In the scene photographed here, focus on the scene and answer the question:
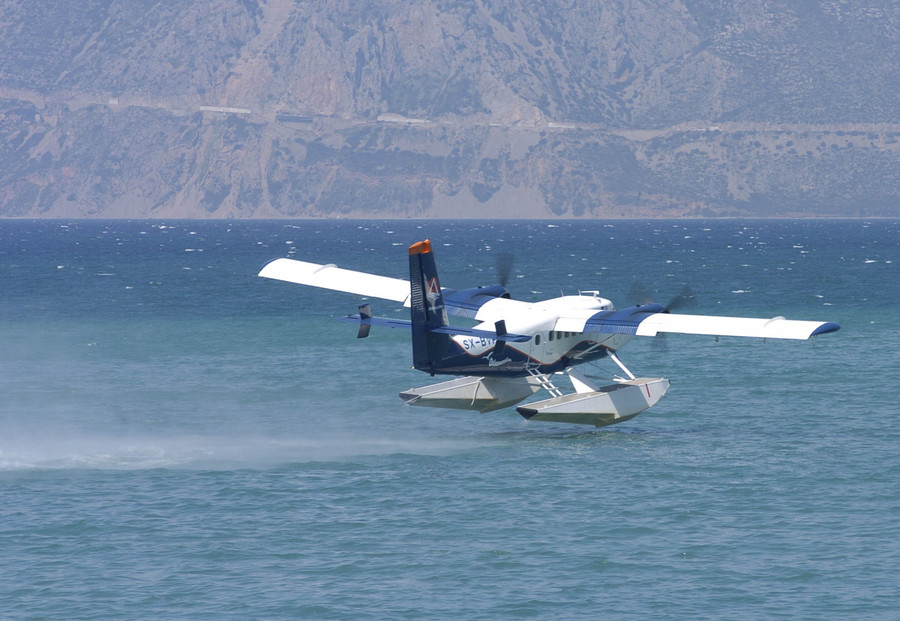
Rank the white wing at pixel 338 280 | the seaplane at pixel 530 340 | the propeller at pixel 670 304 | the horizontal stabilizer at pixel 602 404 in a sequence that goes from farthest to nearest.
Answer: the white wing at pixel 338 280
the propeller at pixel 670 304
the horizontal stabilizer at pixel 602 404
the seaplane at pixel 530 340

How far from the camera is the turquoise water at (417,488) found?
23.1 m

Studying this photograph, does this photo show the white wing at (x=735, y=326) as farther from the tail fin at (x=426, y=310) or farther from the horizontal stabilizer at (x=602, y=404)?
the tail fin at (x=426, y=310)

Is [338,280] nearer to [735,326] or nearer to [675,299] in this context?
[675,299]

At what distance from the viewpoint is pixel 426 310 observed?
33312 mm

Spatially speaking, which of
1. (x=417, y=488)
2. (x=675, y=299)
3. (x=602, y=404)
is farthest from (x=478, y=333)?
(x=675, y=299)

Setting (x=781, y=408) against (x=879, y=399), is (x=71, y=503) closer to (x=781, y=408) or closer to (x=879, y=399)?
(x=781, y=408)

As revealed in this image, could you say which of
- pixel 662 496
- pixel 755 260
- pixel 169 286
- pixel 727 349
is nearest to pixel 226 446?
pixel 662 496

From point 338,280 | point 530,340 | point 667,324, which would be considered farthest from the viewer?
point 338,280

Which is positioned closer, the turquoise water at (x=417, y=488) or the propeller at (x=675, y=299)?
the turquoise water at (x=417, y=488)

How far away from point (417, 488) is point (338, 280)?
13.5 m

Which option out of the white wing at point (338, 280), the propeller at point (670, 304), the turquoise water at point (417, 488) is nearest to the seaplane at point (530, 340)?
the propeller at point (670, 304)

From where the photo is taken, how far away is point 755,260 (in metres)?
138

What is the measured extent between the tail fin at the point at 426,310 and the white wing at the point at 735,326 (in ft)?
19.3

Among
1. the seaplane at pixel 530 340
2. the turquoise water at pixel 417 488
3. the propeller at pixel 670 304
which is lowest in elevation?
the turquoise water at pixel 417 488
